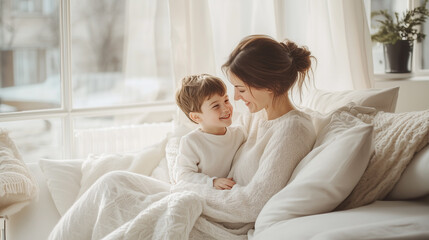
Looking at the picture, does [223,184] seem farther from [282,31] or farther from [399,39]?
[399,39]

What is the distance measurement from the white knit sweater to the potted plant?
1.73m

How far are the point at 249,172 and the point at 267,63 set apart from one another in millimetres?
418

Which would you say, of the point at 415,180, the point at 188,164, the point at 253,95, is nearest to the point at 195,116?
the point at 188,164

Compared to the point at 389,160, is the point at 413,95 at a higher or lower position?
higher

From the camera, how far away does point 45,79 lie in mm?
2959

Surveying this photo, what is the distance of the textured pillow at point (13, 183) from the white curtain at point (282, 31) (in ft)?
3.19

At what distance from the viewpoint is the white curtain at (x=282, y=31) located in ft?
8.88

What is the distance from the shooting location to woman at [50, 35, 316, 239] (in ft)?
5.60

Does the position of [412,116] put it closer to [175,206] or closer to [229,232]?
[229,232]

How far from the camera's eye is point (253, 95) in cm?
190

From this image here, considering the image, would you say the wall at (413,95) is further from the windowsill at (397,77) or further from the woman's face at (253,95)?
the woman's face at (253,95)

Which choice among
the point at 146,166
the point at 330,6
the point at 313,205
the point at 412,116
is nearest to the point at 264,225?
the point at 313,205

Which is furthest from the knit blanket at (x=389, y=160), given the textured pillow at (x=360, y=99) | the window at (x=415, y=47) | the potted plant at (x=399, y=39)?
the window at (x=415, y=47)

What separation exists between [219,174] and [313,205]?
0.67 metres
